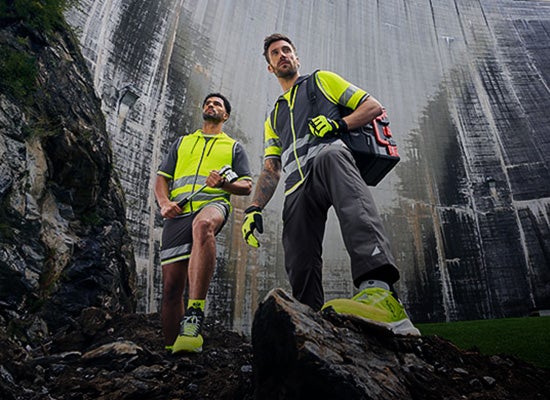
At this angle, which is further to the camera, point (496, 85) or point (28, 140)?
point (496, 85)

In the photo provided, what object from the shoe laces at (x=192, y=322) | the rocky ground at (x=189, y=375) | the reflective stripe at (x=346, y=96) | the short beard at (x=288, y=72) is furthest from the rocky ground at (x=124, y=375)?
the short beard at (x=288, y=72)

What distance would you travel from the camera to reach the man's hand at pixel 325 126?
6.32ft

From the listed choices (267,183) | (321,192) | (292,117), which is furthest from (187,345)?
(292,117)

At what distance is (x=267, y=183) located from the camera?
2.43m

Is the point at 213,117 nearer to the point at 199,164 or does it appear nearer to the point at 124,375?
the point at 199,164

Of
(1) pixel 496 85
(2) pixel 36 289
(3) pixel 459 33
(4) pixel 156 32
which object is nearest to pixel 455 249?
(1) pixel 496 85

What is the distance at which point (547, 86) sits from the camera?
44.5 ft

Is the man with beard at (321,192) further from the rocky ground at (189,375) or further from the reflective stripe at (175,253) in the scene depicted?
the reflective stripe at (175,253)

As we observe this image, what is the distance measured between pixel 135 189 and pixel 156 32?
3882mm

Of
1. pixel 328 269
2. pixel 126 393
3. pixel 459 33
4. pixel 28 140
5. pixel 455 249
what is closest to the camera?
pixel 126 393

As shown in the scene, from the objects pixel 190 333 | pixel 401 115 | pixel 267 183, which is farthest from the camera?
pixel 401 115

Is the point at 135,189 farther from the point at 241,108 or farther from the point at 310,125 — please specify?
the point at 310,125

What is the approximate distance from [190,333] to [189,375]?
0.91ft

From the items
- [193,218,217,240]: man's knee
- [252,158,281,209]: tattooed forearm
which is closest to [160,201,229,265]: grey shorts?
[193,218,217,240]: man's knee
